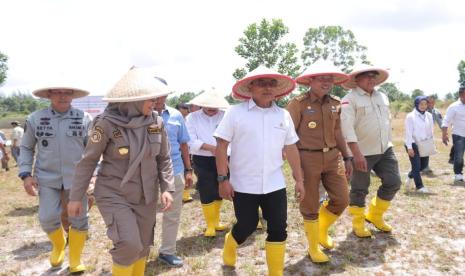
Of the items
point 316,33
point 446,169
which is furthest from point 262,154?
point 316,33

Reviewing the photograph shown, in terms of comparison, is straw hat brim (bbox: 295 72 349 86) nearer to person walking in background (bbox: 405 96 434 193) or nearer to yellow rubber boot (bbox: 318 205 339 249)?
yellow rubber boot (bbox: 318 205 339 249)

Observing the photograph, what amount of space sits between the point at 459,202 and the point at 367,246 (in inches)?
106

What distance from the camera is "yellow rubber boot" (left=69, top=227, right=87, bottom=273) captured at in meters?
3.94

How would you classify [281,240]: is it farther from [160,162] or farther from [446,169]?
[446,169]

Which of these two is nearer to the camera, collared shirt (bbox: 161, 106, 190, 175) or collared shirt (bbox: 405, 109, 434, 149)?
collared shirt (bbox: 161, 106, 190, 175)

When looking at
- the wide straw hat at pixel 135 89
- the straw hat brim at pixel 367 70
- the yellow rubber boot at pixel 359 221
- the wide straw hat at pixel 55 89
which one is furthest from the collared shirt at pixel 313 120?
the wide straw hat at pixel 55 89

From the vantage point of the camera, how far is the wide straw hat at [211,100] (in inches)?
193

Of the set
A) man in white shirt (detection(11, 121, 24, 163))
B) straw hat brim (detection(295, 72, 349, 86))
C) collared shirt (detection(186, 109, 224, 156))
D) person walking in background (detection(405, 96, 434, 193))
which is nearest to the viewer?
straw hat brim (detection(295, 72, 349, 86))

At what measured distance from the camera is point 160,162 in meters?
3.13

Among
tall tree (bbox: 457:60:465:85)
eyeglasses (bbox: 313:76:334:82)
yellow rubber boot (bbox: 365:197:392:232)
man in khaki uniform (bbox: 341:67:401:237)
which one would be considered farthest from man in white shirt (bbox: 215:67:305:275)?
tall tree (bbox: 457:60:465:85)

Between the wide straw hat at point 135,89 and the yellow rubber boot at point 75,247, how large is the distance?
1848 mm

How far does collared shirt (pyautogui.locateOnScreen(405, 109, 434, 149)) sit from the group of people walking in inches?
115

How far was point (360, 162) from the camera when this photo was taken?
4.28 m

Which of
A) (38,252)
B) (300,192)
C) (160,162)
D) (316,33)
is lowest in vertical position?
(38,252)
